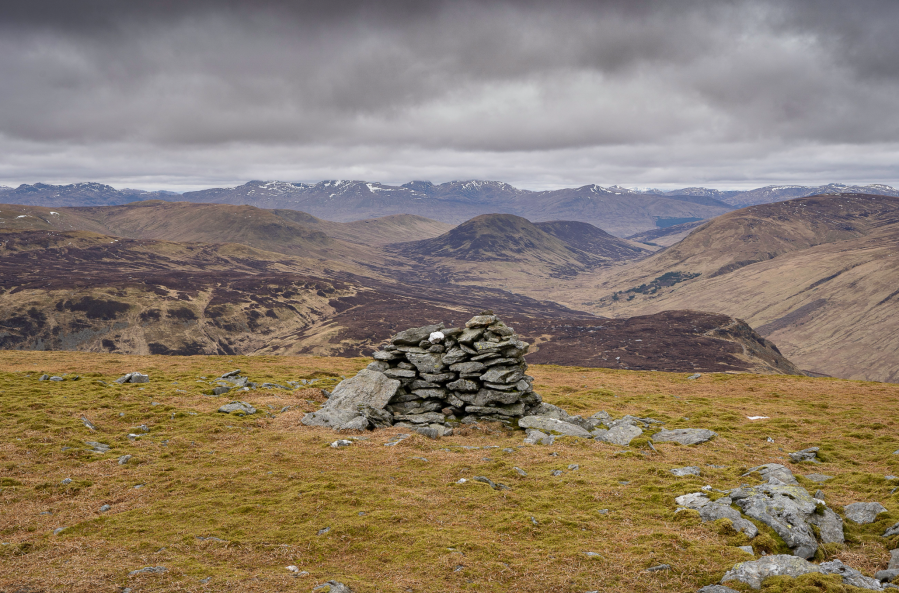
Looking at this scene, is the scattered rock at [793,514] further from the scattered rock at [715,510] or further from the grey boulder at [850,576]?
the grey boulder at [850,576]

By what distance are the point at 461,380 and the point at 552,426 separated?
25.8ft

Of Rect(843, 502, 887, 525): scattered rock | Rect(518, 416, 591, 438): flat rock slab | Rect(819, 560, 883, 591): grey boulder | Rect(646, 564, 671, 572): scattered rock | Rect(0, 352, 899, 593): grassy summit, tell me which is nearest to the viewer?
Rect(819, 560, 883, 591): grey boulder

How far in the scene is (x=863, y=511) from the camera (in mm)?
20047

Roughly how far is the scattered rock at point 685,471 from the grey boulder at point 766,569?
31.6ft

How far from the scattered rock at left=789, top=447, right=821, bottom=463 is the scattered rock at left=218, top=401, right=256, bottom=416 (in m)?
39.4

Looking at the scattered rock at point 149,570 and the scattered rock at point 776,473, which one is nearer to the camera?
the scattered rock at point 149,570

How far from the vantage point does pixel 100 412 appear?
34156mm

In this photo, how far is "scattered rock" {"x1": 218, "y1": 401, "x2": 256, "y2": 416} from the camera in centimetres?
3719

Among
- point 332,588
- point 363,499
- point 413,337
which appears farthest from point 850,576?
point 413,337

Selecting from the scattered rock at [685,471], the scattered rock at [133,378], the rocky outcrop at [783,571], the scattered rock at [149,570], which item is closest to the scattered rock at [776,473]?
the scattered rock at [685,471]

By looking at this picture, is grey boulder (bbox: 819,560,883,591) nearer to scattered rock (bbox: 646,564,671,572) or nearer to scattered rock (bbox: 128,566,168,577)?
scattered rock (bbox: 646,564,671,572)

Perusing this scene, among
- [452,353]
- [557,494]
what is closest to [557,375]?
[452,353]

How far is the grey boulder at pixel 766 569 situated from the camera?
48.9 ft

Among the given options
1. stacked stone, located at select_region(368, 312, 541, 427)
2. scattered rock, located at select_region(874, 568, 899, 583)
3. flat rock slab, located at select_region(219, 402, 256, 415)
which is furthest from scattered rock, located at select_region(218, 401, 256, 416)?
scattered rock, located at select_region(874, 568, 899, 583)
